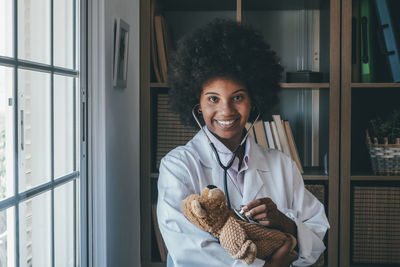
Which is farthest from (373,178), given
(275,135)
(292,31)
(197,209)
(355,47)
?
(197,209)

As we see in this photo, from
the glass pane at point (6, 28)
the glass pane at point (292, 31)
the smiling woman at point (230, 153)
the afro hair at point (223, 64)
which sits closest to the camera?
the glass pane at point (6, 28)

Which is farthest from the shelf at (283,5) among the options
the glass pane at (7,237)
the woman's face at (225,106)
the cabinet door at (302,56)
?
the glass pane at (7,237)

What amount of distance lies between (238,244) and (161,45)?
4.52 ft

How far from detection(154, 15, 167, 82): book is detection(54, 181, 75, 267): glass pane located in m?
0.93

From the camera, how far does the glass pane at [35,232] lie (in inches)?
47.8

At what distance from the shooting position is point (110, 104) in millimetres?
1780

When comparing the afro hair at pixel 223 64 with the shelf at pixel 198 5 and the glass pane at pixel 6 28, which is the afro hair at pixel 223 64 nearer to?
the glass pane at pixel 6 28

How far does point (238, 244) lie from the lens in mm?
1158

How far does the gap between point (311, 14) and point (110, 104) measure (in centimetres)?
139

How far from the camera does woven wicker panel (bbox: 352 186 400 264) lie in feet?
7.52

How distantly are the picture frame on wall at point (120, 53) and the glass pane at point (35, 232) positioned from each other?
0.64 m

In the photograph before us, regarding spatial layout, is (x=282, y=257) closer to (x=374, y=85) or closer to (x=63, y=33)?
(x=63, y=33)

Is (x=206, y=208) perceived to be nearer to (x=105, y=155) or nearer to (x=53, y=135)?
(x=53, y=135)

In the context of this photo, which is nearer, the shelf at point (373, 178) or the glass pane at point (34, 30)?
the glass pane at point (34, 30)
